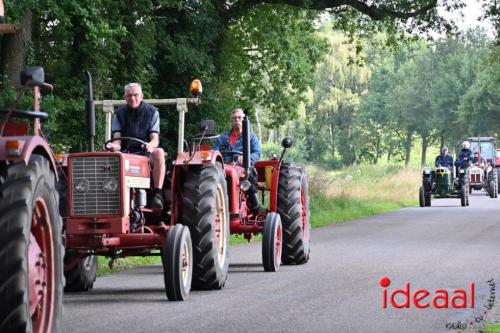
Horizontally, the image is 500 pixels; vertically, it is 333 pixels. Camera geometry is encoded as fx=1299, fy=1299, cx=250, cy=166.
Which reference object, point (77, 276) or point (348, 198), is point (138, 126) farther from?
point (348, 198)

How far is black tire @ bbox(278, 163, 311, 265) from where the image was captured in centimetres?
1620

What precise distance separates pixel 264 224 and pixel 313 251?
3313 mm

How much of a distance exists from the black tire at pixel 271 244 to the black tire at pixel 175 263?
109 inches

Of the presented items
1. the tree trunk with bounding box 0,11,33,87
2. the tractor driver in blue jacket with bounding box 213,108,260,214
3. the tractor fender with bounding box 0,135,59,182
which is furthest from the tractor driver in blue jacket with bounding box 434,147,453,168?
the tractor fender with bounding box 0,135,59,182

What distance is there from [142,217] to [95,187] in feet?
2.35

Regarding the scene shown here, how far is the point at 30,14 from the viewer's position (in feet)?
83.1

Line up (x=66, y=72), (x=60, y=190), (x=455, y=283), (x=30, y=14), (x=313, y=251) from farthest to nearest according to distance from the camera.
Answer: (x=66, y=72) → (x=30, y=14) → (x=313, y=251) → (x=455, y=283) → (x=60, y=190)

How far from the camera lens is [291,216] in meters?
16.3

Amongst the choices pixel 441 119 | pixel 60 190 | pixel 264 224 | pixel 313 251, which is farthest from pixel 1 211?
pixel 441 119

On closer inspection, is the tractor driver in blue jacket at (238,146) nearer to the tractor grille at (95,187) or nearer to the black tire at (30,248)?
the tractor grille at (95,187)

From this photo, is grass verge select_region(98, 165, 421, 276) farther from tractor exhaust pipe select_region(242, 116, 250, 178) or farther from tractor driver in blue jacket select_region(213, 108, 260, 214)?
tractor exhaust pipe select_region(242, 116, 250, 178)

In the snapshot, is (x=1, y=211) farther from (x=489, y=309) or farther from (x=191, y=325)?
(x=489, y=309)

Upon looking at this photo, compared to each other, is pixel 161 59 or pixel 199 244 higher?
pixel 161 59

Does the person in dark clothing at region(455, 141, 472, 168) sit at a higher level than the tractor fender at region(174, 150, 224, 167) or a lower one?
lower
